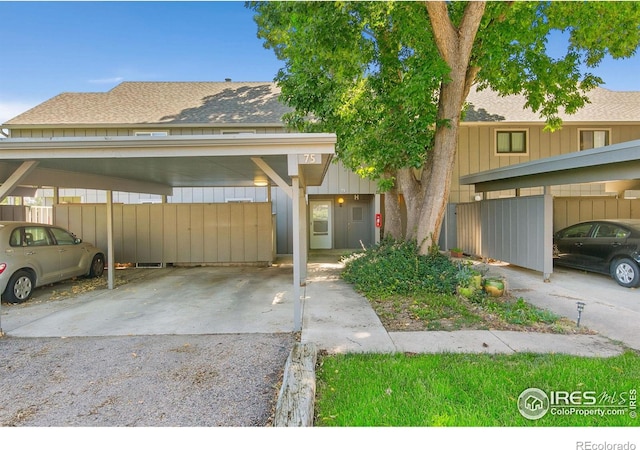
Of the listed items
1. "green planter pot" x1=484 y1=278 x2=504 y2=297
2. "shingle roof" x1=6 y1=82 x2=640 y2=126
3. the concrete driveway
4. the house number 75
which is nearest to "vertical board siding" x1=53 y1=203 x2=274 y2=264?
the concrete driveway

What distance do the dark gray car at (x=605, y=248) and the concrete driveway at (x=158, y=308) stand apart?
6911 mm

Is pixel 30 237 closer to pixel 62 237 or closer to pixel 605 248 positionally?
pixel 62 237

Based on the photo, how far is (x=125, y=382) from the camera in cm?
328

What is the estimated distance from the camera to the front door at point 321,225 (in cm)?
1429

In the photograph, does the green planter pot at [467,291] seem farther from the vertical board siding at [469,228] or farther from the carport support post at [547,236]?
the vertical board siding at [469,228]

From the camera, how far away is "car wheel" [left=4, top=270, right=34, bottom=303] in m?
5.98

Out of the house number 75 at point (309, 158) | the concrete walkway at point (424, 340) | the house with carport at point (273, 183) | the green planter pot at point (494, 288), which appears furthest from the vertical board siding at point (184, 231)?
the green planter pot at point (494, 288)

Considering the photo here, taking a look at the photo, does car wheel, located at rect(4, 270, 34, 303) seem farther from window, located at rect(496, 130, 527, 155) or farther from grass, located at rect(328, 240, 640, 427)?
window, located at rect(496, 130, 527, 155)

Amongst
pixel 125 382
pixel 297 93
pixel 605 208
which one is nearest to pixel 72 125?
pixel 297 93

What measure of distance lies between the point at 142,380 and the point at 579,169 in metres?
8.17

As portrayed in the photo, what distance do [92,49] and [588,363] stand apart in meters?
14.5

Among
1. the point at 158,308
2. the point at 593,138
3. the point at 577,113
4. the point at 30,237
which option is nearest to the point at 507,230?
the point at 577,113

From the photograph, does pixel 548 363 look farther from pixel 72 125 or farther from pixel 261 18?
pixel 72 125

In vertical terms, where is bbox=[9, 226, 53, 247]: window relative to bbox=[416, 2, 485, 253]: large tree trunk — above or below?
below
